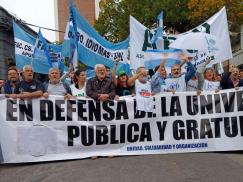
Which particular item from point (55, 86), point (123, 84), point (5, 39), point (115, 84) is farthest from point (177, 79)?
point (5, 39)

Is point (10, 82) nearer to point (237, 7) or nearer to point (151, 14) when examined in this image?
point (237, 7)

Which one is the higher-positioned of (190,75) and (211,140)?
(190,75)

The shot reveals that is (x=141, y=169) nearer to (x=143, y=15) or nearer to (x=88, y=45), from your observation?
(x=88, y=45)

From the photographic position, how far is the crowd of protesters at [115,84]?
8.68m

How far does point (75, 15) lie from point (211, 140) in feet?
14.4

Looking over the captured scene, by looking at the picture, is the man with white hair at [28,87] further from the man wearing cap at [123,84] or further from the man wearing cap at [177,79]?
the man wearing cap at [177,79]

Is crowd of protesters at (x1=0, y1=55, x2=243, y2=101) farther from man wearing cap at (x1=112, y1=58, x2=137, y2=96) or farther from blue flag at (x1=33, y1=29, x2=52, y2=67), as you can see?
blue flag at (x1=33, y1=29, x2=52, y2=67)

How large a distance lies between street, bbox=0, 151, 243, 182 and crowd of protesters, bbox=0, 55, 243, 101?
4.14 feet

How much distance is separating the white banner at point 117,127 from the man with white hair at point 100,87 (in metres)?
0.16

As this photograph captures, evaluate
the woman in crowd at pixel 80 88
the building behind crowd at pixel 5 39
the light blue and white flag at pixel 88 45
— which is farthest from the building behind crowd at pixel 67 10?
the woman in crowd at pixel 80 88

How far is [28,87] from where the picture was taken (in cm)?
863

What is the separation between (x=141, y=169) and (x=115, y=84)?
2.45 metres

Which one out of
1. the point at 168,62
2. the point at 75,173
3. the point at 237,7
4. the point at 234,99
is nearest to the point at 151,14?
the point at 237,7

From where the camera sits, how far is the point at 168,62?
11.3 m
